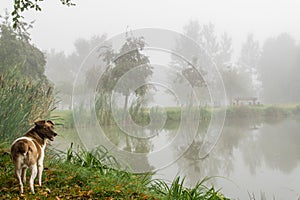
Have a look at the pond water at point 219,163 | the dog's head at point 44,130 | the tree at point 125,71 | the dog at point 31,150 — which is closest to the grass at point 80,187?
the dog at point 31,150

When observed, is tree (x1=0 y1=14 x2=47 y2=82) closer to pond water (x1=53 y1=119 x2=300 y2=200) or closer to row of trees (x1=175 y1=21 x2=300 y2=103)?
pond water (x1=53 y1=119 x2=300 y2=200)

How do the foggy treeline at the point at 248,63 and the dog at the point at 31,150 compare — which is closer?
the dog at the point at 31,150

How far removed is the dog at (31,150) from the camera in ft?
3.75

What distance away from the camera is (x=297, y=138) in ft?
16.5

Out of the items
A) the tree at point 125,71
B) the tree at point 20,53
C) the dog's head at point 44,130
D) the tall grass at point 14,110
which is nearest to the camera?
the dog's head at point 44,130

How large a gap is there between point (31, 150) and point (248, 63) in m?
16.6

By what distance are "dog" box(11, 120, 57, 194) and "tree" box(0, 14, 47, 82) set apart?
3744 mm

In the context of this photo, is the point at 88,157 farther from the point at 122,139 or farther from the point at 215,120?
the point at 215,120

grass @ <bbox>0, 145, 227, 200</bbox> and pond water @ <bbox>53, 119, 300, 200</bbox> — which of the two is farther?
pond water @ <bbox>53, 119, 300, 200</bbox>

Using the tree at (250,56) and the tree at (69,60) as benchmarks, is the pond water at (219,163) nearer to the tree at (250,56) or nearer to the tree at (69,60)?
the tree at (69,60)

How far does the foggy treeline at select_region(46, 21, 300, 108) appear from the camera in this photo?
12.5 m

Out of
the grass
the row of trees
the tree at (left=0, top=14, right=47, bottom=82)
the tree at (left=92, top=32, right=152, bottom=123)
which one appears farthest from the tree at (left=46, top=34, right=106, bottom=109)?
the grass

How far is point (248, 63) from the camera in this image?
16.6 m

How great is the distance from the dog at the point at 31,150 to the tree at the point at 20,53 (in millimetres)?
3744
